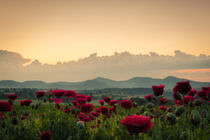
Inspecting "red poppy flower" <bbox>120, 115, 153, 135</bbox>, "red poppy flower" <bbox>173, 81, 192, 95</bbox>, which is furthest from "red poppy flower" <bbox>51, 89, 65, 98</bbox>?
"red poppy flower" <bbox>120, 115, 153, 135</bbox>

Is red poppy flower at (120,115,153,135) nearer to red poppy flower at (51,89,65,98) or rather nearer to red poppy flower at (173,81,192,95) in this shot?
red poppy flower at (173,81,192,95)

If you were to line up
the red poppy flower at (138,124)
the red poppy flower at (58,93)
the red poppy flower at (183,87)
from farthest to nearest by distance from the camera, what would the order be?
the red poppy flower at (58,93) < the red poppy flower at (183,87) < the red poppy flower at (138,124)

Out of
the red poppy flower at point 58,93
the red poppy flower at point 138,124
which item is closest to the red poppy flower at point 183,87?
the red poppy flower at point 138,124

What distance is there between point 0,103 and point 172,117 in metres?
4.36

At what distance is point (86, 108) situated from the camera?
5320 millimetres

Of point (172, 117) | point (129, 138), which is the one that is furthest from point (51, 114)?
point (172, 117)

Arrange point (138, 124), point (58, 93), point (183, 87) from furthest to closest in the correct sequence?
1. point (58, 93)
2. point (183, 87)
3. point (138, 124)

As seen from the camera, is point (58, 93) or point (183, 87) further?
point (58, 93)

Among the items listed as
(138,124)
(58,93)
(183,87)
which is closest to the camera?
(138,124)

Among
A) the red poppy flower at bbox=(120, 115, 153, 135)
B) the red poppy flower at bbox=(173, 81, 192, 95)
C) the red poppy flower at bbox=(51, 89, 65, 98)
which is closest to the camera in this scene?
the red poppy flower at bbox=(120, 115, 153, 135)

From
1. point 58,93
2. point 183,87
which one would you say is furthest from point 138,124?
point 58,93

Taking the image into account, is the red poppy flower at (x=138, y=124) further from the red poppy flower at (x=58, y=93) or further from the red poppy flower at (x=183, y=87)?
the red poppy flower at (x=58, y=93)

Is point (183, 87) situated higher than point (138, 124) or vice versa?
point (183, 87)

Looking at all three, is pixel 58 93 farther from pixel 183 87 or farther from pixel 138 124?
pixel 138 124
